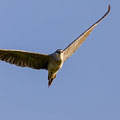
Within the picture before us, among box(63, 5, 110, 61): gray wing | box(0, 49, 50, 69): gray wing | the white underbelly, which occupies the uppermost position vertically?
box(63, 5, 110, 61): gray wing

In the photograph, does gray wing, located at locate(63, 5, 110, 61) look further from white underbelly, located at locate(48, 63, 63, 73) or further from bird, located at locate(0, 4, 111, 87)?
white underbelly, located at locate(48, 63, 63, 73)

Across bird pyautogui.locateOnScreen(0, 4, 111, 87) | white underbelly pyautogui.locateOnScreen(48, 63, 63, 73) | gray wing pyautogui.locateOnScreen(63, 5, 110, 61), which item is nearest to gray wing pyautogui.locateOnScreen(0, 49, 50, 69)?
bird pyautogui.locateOnScreen(0, 4, 111, 87)

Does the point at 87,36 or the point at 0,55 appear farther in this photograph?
the point at 87,36

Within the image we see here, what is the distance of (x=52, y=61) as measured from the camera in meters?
17.0

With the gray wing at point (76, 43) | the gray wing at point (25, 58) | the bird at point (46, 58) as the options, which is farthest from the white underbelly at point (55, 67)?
the gray wing at point (76, 43)

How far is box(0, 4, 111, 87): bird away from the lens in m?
16.8

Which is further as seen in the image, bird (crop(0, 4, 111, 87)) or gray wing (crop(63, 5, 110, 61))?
gray wing (crop(63, 5, 110, 61))

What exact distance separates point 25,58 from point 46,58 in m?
0.68

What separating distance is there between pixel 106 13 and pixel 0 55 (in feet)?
11.9

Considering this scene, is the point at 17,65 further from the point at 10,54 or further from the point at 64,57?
the point at 64,57

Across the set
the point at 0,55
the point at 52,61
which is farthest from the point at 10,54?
the point at 52,61

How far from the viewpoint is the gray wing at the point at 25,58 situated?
16.8m

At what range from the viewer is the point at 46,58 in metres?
17.2

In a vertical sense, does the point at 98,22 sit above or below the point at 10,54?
above
